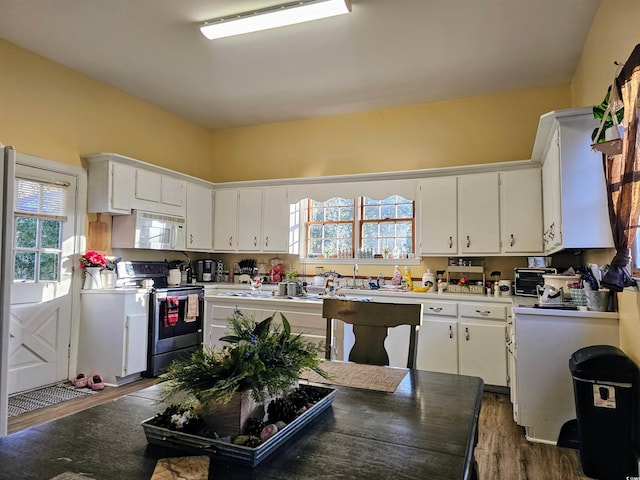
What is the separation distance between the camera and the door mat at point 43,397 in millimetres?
3307

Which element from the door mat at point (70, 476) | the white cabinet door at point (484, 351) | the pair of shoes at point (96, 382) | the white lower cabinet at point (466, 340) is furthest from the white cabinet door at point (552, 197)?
the pair of shoes at point (96, 382)

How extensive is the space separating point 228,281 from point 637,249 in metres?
4.68

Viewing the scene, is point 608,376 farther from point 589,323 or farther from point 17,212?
point 17,212

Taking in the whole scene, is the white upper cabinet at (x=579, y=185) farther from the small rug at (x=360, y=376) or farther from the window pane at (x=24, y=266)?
the window pane at (x=24, y=266)

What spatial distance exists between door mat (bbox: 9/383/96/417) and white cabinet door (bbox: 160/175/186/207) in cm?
212

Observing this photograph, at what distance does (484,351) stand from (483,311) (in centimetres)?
37

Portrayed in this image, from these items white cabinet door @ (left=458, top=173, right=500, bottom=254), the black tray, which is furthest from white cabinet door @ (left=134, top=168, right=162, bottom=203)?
the black tray

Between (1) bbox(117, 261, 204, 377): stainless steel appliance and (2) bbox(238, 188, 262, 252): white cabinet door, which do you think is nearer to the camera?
(1) bbox(117, 261, 204, 377): stainless steel appliance

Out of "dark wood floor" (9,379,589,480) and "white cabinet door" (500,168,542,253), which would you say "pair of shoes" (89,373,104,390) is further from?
"white cabinet door" (500,168,542,253)

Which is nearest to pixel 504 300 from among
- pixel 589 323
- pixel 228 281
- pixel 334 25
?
pixel 589 323

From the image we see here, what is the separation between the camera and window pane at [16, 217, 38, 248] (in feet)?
12.0

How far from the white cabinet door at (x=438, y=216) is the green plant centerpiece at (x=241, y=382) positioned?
3508 mm

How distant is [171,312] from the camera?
4.35 metres

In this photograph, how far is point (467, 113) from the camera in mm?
4699
